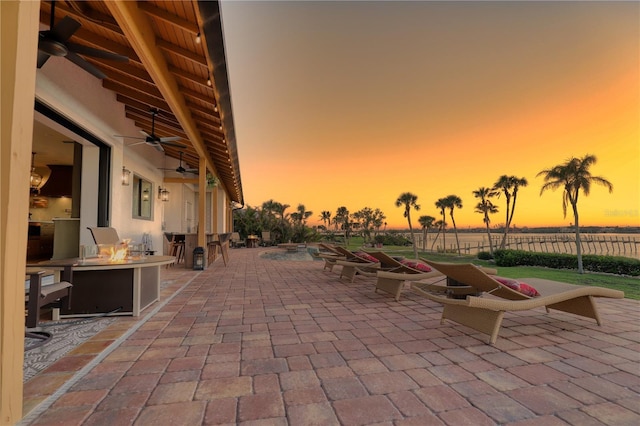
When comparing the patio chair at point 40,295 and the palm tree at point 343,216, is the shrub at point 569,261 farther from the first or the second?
the palm tree at point 343,216

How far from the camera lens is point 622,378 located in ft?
6.45

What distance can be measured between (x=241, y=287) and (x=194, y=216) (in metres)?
9.46

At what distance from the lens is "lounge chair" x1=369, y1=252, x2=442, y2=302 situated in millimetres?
4104

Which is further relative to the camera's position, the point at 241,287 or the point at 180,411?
the point at 241,287

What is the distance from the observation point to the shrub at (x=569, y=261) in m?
10.6

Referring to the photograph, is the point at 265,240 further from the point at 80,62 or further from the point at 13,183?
the point at 13,183

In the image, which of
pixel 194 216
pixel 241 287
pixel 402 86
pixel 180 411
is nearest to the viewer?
pixel 180 411

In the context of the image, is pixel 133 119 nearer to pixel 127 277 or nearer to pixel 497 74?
pixel 127 277

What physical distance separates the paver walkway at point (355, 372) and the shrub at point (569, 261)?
33.5 ft

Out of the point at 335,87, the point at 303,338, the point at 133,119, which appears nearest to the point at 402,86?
the point at 335,87

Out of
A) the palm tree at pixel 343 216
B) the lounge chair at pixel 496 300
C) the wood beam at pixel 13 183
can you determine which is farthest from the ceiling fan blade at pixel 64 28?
the palm tree at pixel 343 216

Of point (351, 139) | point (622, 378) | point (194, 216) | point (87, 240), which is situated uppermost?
point (351, 139)

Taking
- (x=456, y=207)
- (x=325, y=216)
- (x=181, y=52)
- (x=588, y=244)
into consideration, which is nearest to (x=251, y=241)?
(x=181, y=52)

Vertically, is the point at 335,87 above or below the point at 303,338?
above
